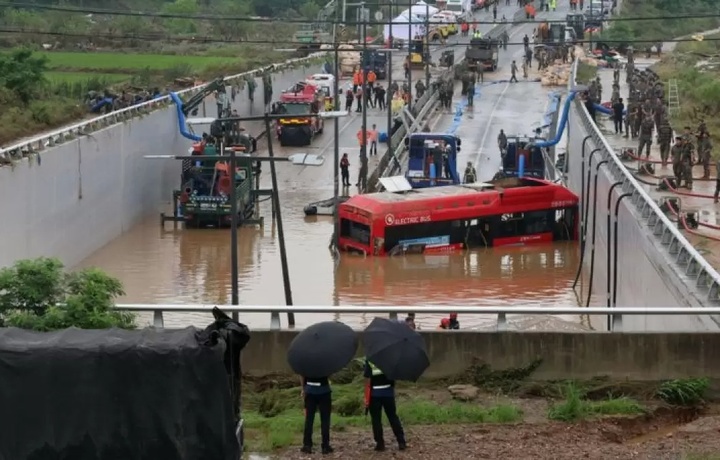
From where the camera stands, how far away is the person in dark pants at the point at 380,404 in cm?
1259

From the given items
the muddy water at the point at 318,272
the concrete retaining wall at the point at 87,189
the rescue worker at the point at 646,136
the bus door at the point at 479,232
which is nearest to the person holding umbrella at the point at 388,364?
the muddy water at the point at 318,272

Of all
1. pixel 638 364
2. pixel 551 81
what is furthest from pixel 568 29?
pixel 638 364

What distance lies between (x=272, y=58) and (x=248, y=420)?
76920 millimetres

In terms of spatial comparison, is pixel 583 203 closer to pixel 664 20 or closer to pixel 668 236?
pixel 668 236

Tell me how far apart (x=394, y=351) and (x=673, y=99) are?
148 feet

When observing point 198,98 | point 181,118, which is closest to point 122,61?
point 198,98

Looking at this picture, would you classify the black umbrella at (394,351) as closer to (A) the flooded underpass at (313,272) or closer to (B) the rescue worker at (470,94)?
(A) the flooded underpass at (313,272)

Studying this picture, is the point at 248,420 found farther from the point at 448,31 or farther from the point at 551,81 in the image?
the point at 448,31

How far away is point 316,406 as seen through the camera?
12.7m

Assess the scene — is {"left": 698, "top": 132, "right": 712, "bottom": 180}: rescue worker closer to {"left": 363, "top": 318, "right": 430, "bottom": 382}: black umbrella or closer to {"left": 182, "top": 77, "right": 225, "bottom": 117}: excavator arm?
{"left": 363, "top": 318, "right": 430, "bottom": 382}: black umbrella

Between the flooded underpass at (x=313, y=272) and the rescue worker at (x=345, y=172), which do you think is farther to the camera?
the rescue worker at (x=345, y=172)

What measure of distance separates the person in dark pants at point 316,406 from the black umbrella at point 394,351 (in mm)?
516

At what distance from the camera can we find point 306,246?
44438 millimetres

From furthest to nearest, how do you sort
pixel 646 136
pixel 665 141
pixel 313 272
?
1. pixel 313 272
2. pixel 646 136
3. pixel 665 141
